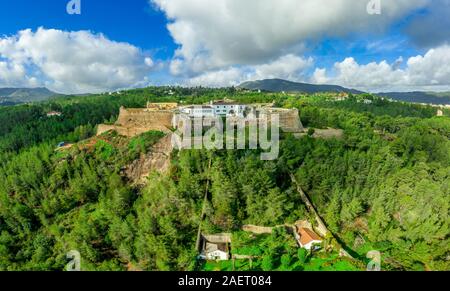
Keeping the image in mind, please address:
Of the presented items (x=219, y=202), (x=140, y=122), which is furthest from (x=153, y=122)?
(x=219, y=202)

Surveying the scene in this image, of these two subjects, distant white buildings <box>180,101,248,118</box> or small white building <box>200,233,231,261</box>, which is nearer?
small white building <box>200,233,231,261</box>

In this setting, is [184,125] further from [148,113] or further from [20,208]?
[20,208]

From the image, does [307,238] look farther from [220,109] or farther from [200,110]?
[220,109]

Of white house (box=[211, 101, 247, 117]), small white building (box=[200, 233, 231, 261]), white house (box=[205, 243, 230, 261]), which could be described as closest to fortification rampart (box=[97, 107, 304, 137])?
white house (box=[211, 101, 247, 117])

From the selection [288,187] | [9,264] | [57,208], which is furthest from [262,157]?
[9,264]

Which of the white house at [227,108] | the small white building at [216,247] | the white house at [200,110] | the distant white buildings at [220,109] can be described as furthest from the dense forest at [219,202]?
the white house at [227,108]

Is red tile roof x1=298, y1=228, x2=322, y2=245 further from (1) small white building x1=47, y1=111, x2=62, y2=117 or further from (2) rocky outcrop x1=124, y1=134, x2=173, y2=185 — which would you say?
(1) small white building x1=47, y1=111, x2=62, y2=117
